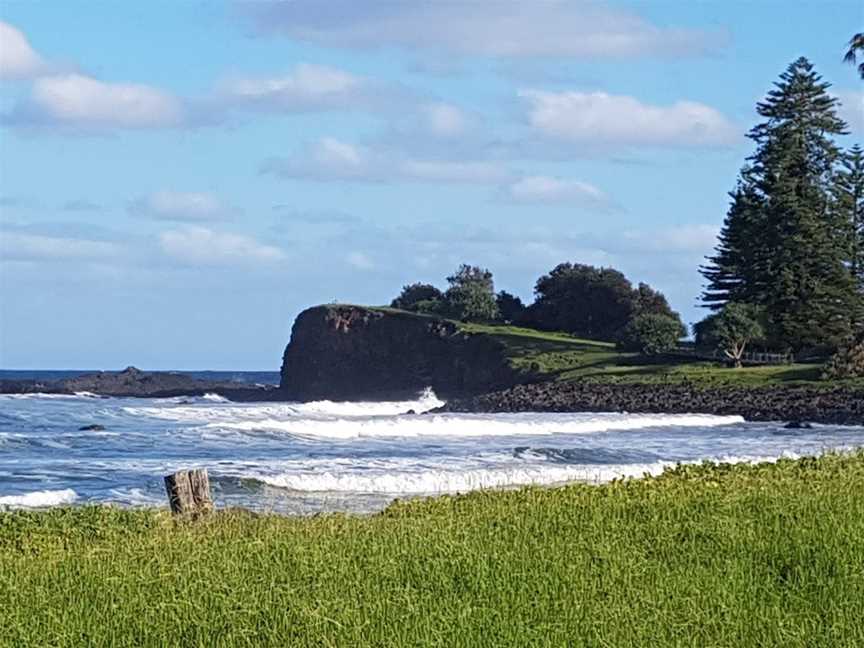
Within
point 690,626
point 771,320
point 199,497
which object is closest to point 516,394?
point 771,320

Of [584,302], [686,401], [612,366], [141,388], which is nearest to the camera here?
[686,401]

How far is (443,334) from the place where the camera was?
9412cm

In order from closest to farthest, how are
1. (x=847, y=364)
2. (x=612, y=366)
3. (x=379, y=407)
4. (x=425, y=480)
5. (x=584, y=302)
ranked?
1. (x=425, y=480)
2. (x=847, y=364)
3. (x=612, y=366)
4. (x=379, y=407)
5. (x=584, y=302)

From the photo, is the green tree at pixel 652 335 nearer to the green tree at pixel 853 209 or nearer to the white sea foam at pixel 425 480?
the green tree at pixel 853 209

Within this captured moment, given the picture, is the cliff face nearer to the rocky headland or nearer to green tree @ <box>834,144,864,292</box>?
the rocky headland

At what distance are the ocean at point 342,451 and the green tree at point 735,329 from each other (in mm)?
14853

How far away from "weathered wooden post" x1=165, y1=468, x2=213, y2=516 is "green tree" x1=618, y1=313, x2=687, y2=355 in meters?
62.9

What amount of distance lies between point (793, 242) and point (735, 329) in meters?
5.86

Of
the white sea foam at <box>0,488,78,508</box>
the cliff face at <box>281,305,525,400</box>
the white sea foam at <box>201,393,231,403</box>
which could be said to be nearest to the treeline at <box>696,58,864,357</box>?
the cliff face at <box>281,305,525,400</box>

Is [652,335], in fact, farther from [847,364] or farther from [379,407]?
[847,364]

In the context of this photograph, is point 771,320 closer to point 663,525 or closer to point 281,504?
point 281,504

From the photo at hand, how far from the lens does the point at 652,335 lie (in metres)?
78.0

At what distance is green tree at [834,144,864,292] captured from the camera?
74.6 metres

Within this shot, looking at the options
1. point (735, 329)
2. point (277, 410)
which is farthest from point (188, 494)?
point (735, 329)
